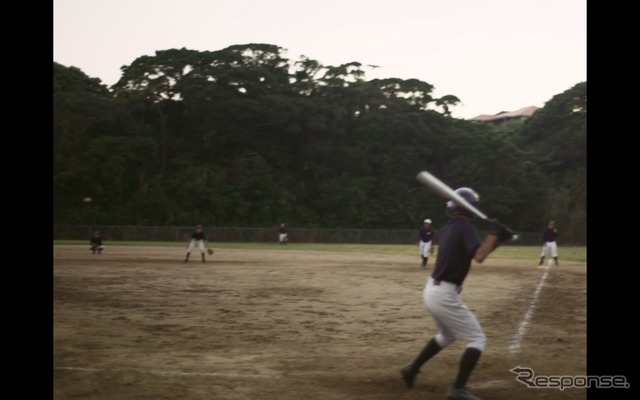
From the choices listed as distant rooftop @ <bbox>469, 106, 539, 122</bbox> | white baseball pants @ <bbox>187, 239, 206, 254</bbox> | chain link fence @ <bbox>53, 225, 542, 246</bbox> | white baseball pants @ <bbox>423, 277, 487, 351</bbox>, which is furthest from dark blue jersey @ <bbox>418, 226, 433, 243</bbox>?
distant rooftop @ <bbox>469, 106, 539, 122</bbox>

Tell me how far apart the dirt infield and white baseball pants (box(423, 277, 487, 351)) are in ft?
2.25

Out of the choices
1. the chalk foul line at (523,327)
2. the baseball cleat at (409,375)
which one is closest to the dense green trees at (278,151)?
the chalk foul line at (523,327)

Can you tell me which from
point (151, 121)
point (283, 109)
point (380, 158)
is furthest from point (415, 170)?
point (151, 121)

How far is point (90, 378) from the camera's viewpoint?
7.30 metres

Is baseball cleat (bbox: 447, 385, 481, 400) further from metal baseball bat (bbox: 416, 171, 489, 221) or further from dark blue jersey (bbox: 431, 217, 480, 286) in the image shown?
metal baseball bat (bbox: 416, 171, 489, 221)

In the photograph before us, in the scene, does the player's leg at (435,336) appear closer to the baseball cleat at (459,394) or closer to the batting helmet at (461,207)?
the baseball cleat at (459,394)

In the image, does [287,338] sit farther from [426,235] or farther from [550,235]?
[550,235]

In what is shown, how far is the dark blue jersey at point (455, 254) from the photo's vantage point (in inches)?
261

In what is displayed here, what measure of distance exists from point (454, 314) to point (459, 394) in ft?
2.49

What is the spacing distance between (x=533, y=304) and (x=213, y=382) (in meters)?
9.63

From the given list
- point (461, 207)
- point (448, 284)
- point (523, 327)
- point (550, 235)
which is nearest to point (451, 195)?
point (461, 207)

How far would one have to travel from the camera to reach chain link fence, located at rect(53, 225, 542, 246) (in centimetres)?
5719

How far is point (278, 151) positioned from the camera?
73.2 metres

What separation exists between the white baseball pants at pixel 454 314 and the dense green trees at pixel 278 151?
5894cm
